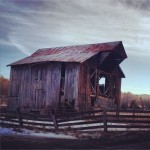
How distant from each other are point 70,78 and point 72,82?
414 millimetres

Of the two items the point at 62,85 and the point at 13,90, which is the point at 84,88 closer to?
the point at 62,85

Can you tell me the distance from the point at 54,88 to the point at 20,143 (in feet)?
52.0

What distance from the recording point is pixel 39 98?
86.8 ft

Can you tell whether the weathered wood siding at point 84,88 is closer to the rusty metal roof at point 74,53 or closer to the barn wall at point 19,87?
the rusty metal roof at point 74,53

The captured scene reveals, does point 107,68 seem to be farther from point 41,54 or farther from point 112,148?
point 112,148

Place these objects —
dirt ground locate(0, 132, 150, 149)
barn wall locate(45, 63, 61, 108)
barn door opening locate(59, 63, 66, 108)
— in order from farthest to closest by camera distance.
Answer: barn wall locate(45, 63, 61, 108) → barn door opening locate(59, 63, 66, 108) → dirt ground locate(0, 132, 150, 149)

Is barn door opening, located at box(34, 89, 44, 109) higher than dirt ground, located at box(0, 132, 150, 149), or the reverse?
barn door opening, located at box(34, 89, 44, 109)

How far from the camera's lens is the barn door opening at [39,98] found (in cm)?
2630

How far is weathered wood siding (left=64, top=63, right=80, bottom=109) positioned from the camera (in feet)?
80.9

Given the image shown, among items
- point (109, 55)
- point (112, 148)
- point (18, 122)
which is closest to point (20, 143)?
point (112, 148)

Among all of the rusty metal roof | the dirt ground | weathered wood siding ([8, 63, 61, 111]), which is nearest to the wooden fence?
the dirt ground

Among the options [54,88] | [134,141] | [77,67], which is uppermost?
[77,67]

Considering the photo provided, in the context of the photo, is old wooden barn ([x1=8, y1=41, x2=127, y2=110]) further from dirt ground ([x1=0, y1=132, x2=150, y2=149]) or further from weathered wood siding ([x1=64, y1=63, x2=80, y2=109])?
dirt ground ([x1=0, y1=132, x2=150, y2=149])

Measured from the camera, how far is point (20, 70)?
28.8 metres
